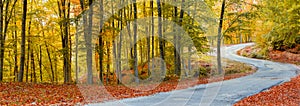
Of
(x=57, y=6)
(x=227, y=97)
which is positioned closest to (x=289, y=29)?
(x=227, y=97)

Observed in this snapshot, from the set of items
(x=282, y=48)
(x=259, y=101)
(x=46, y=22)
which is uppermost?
(x=46, y=22)

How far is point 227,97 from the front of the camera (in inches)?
415

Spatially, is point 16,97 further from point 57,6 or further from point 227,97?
point 57,6

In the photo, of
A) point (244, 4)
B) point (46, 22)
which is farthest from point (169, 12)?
point (46, 22)

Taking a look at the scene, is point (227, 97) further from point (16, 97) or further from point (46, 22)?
point (46, 22)

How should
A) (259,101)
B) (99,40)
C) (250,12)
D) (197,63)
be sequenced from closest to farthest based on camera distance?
(259,101) → (99,40) → (250,12) → (197,63)

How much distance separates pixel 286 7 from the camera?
855 inches

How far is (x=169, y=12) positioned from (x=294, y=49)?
60.8 ft

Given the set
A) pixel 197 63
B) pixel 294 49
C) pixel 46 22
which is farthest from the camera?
pixel 294 49

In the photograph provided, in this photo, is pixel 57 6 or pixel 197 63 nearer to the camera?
pixel 57 6

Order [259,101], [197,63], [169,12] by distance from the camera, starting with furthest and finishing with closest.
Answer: [197,63]
[169,12]
[259,101]

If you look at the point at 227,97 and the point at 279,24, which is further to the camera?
the point at 279,24

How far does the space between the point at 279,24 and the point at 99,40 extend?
46.2 feet

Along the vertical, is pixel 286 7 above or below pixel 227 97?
above
